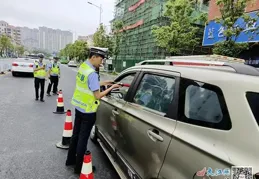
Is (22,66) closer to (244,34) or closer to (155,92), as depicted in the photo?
(244,34)

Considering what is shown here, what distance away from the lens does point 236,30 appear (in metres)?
10.3

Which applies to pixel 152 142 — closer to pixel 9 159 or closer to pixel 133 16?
pixel 9 159

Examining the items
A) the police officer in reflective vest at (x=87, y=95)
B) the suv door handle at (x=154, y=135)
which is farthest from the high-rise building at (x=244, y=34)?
the suv door handle at (x=154, y=135)

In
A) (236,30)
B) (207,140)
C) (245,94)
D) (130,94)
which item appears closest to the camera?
(245,94)

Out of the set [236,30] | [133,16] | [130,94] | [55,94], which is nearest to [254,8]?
[236,30]

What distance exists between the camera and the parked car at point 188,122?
1552 millimetres

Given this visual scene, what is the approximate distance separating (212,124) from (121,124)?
1504 mm

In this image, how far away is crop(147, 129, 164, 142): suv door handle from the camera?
2.09 m

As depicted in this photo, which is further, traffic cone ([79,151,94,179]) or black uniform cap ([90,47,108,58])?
black uniform cap ([90,47,108,58])

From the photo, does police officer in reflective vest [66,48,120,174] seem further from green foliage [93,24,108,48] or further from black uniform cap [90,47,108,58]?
green foliage [93,24,108,48]

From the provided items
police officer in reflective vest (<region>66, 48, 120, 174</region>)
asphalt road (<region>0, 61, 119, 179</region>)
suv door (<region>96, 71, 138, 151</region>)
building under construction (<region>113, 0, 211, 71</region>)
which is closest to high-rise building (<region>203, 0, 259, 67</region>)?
building under construction (<region>113, 0, 211, 71</region>)

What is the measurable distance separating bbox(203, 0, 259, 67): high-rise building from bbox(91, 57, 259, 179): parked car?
32.7 feet

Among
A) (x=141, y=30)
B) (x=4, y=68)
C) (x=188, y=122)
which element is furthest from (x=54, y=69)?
(x=141, y=30)

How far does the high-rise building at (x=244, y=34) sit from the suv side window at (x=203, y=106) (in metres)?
10.3
